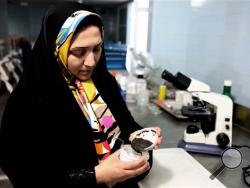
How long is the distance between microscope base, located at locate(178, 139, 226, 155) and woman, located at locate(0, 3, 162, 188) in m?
0.31

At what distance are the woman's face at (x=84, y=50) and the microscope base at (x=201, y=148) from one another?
20.4 inches

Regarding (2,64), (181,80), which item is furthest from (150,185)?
(2,64)

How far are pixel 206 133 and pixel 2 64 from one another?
2.00m

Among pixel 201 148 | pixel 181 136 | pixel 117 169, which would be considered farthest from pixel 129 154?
pixel 181 136

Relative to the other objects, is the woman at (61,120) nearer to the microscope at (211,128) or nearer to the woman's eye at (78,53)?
the woman's eye at (78,53)

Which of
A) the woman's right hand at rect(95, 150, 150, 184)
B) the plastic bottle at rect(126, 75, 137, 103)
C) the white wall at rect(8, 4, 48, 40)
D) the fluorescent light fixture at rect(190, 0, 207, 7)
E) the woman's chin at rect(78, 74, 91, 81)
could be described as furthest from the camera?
the white wall at rect(8, 4, 48, 40)

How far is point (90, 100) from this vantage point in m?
0.73

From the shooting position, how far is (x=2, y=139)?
60 centimetres

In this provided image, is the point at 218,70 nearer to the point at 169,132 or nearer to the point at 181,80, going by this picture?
the point at 181,80

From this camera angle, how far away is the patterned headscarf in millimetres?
625

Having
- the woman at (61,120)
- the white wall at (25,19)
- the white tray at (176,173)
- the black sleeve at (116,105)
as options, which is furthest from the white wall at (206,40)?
the white wall at (25,19)

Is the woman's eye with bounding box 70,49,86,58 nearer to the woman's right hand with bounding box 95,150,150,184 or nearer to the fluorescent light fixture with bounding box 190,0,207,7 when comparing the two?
the woman's right hand with bounding box 95,150,150,184

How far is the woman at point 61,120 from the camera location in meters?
0.59

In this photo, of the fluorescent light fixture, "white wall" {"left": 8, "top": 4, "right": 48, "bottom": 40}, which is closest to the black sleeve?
the fluorescent light fixture
